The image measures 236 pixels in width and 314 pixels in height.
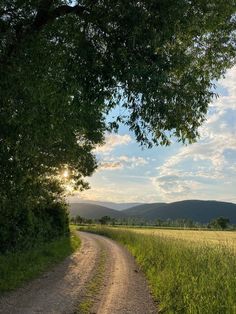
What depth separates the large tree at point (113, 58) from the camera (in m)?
10.6

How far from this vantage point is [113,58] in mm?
11266

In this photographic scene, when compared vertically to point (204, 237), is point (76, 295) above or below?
below

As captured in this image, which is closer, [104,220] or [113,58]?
[113,58]

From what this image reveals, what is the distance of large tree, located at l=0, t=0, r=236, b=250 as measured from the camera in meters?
10.6

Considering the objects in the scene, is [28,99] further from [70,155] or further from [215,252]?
[70,155]

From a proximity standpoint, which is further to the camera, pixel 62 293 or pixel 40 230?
pixel 40 230

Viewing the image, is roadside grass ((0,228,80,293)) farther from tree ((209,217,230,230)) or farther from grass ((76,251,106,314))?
tree ((209,217,230,230))

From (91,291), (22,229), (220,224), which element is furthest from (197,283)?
(220,224)

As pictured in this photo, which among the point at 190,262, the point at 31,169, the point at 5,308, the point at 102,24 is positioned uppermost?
the point at 102,24

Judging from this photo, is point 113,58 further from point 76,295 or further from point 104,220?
point 104,220

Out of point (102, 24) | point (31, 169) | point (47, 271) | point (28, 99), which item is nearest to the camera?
point (102, 24)

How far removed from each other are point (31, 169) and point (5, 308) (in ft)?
39.6

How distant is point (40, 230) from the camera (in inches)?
1436

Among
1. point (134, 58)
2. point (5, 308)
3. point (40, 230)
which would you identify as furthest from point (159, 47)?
point (40, 230)
